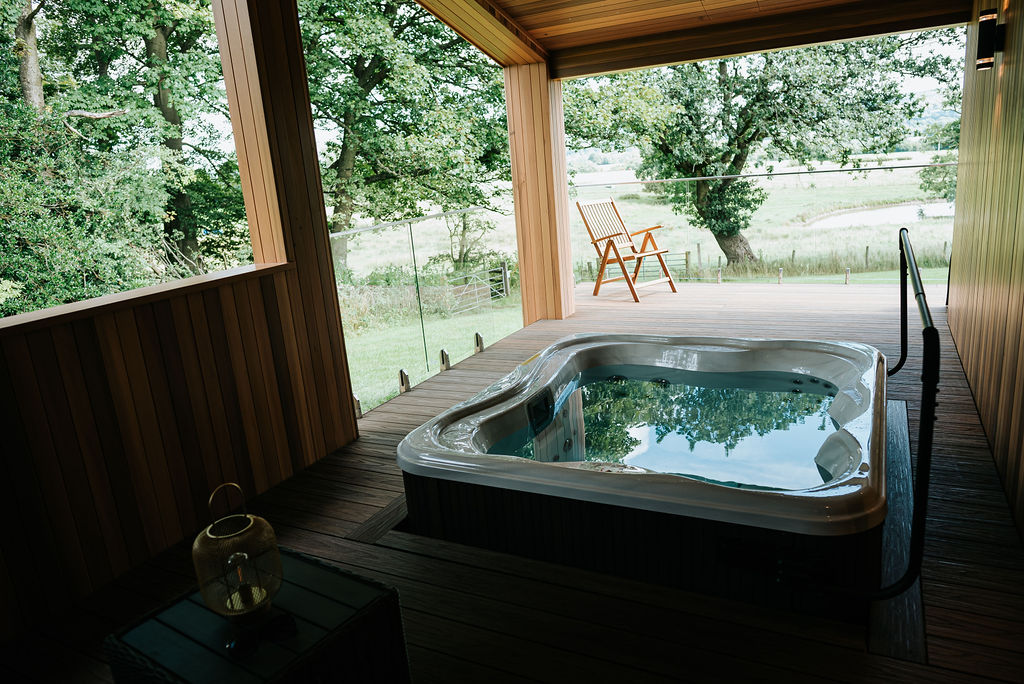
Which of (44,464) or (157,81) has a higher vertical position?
(157,81)

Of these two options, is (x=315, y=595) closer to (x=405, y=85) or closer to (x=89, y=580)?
(x=89, y=580)

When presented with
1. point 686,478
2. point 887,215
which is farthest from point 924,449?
point 887,215

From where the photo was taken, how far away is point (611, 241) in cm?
545

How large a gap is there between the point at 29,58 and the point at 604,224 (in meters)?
5.27

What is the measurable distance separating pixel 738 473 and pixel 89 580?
1.92m

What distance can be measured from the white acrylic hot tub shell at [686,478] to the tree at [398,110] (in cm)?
565

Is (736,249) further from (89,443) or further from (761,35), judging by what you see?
(89,443)

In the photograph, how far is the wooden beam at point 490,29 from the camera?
3898mm

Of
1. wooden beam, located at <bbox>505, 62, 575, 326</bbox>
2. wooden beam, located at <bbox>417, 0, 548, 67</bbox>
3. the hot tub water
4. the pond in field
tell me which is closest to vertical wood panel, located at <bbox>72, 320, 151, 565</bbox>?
the hot tub water

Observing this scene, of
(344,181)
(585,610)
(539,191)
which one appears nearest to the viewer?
→ (585,610)

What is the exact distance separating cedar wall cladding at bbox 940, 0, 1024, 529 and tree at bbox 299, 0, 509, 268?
224 inches

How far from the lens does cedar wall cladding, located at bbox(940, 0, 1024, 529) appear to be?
6.89 ft

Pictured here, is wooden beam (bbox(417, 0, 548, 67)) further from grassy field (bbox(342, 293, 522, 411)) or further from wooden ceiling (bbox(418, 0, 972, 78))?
grassy field (bbox(342, 293, 522, 411))

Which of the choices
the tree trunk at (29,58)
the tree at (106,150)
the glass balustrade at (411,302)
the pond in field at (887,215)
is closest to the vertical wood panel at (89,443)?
the glass balustrade at (411,302)
